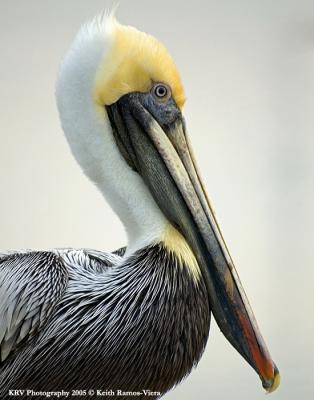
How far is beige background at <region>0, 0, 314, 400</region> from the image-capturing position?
1.30 metres

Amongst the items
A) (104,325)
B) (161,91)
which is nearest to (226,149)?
(161,91)

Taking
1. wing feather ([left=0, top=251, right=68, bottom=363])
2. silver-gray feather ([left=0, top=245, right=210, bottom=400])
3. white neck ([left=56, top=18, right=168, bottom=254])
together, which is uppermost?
white neck ([left=56, top=18, right=168, bottom=254])

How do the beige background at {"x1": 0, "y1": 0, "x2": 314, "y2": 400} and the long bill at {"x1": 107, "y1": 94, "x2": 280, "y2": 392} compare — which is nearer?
the long bill at {"x1": 107, "y1": 94, "x2": 280, "y2": 392}

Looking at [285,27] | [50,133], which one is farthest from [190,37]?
[50,133]

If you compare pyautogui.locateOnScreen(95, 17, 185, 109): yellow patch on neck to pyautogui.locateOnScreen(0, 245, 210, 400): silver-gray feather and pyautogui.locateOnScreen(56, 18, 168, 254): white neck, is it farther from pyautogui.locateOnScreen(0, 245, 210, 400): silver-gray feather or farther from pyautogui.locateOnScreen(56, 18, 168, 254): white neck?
pyautogui.locateOnScreen(0, 245, 210, 400): silver-gray feather

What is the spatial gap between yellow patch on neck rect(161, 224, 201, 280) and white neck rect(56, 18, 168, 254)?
1 centimetres

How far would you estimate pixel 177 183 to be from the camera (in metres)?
Answer: 0.83

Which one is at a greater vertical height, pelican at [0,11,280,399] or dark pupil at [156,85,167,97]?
dark pupil at [156,85,167,97]

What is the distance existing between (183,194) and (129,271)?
0.47 feet

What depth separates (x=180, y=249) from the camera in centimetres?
83

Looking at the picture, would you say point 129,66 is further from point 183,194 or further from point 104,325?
point 104,325

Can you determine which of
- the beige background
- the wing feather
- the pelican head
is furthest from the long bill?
the beige background

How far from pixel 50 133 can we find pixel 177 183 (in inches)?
22.3

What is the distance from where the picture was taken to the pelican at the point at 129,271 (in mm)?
761
